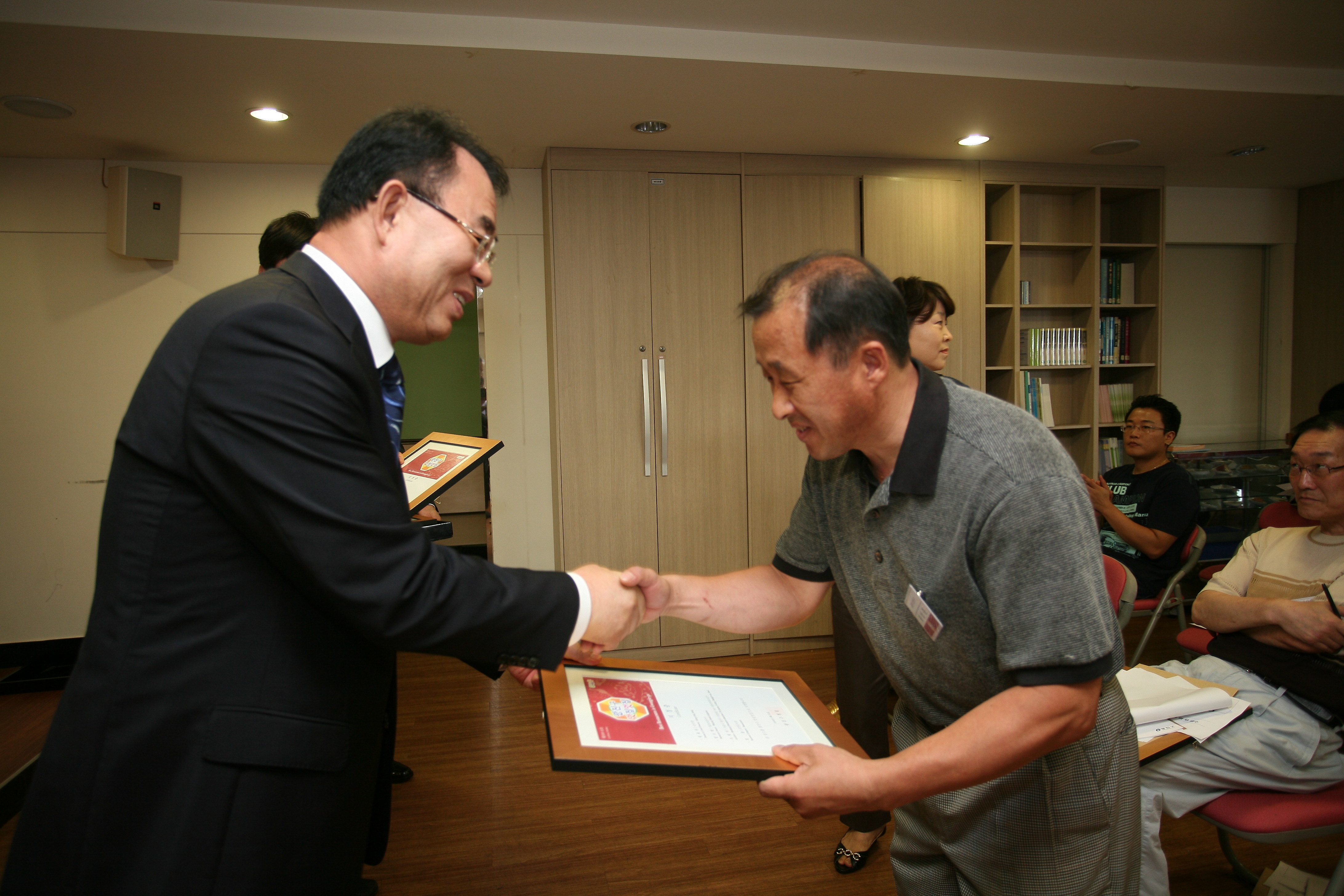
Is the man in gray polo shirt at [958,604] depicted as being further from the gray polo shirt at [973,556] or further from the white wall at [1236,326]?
the white wall at [1236,326]

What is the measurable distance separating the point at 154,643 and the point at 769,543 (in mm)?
3803

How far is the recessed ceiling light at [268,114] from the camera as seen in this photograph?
3.64 metres

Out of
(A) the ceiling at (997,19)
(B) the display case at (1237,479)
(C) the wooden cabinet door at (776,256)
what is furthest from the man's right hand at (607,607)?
(B) the display case at (1237,479)

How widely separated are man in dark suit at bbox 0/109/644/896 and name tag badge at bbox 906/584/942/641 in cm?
63

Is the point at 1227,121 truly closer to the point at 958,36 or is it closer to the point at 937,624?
the point at 958,36

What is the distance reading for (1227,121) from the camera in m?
4.25

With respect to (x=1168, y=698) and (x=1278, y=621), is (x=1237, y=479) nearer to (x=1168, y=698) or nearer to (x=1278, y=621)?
(x=1278, y=621)

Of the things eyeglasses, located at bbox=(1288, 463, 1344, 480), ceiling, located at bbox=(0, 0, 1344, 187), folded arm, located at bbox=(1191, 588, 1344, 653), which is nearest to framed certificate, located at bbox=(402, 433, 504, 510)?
ceiling, located at bbox=(0, 0, 1344, 187)

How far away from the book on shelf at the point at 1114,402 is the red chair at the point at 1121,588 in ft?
9.46

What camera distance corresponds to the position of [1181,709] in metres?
1.90

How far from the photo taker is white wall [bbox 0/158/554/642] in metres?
4.38

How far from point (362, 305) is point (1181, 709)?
2.01 metres

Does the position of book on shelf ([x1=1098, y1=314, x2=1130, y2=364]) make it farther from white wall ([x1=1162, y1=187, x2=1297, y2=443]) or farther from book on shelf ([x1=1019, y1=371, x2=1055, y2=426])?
white wall ([x1=1162, y1=187, x2=1297, y2=443])

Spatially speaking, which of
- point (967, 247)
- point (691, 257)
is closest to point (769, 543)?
point (691, 257)
